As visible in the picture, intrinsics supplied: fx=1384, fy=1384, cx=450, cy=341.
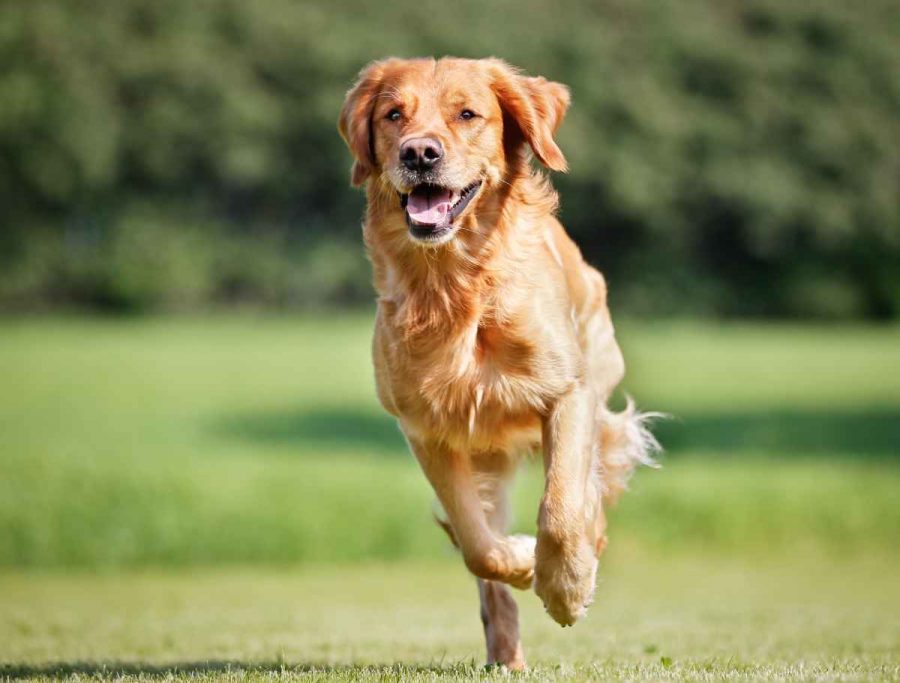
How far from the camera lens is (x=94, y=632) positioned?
7.51m

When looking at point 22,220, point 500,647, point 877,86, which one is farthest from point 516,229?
point 877,86

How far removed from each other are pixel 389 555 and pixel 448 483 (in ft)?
26.5

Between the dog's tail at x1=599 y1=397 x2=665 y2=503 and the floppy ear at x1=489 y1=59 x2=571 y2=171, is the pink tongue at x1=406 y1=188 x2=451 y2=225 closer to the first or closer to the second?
the floppy ear at x1=489 y1=59 x2=571 y2=171

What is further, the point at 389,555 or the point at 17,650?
the point at 389,555

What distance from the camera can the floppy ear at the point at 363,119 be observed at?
535 centimetres

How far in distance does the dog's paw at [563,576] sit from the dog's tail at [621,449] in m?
1.11

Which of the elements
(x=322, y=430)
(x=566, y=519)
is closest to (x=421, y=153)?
(x=566, y=519)

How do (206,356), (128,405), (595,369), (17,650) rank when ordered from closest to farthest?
1. (595,369)
2. (17,650)
3. (128,405)
4. (206,356)

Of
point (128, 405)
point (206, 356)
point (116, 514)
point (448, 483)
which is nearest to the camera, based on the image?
point (448, 483)

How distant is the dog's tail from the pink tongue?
138 cm

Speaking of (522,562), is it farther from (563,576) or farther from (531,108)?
(531,108)

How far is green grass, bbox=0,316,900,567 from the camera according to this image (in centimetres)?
1299

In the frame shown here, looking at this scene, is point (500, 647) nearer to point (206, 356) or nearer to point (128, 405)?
point (128, 405)

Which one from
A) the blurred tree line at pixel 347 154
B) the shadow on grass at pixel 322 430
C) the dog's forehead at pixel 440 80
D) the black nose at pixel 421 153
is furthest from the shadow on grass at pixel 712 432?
the blurred tree line at pixel 347 154
